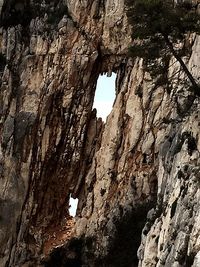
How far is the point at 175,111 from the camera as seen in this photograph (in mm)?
35688

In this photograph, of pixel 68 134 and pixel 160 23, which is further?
pixel 68 134

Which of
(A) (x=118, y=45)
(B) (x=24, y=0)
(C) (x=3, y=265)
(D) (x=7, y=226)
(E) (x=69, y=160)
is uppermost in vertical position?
(B) (x=24, y=0)

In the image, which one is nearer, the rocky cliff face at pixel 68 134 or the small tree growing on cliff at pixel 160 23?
the small tree growing on cliff at pixel 160 23

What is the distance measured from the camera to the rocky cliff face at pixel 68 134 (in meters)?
43.6

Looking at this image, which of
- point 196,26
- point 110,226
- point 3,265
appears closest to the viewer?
point 196,26

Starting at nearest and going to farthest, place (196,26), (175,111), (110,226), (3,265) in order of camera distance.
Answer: (196,26), (175,111), (110,226), (3,265)

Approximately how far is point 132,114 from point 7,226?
48.2 feet

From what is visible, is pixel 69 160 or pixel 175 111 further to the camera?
pixel 69 160

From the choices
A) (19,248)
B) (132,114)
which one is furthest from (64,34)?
(19,248)

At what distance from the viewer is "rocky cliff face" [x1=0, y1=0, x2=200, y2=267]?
43.6 m

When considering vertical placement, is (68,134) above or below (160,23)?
above

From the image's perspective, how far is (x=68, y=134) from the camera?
4872 cm

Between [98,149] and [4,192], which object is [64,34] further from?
[4,192]

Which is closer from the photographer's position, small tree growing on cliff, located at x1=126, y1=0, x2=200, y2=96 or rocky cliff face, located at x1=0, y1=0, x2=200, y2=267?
small tree growing on cliff, located at x1=126, y1=0, x2=200, y2=96
